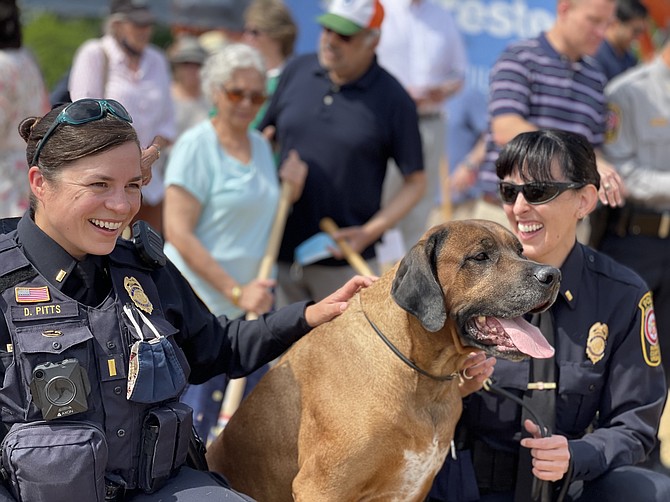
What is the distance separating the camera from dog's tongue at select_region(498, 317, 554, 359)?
10.3ft

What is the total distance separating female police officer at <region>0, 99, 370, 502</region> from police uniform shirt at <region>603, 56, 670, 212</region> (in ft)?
12.5

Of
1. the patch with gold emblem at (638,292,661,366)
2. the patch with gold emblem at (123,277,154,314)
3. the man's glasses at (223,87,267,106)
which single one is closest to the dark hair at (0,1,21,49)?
the man's glasses at (223,87,267,106)

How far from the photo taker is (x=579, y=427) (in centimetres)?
376

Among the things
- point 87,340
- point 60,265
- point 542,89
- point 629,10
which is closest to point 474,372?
point 87,340

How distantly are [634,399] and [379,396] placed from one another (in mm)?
1069

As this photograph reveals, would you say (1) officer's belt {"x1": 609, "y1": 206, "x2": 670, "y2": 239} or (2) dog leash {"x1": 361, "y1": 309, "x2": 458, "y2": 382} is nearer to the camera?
(2) dog leash {"x1": 361, "y1": 309, "x2": 458, "y2": 382}

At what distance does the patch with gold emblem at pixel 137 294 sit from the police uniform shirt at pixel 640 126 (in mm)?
3818

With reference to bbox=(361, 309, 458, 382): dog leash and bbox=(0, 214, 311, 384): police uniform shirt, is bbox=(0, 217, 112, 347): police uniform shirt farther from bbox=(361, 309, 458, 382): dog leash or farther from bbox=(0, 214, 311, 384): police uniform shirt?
bbox=(361, 309, 458, 382): dog leash

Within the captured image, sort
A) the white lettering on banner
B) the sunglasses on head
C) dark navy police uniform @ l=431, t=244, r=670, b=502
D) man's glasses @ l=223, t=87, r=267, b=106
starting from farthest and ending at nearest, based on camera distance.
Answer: the white lettering on banner
the sunglasses on head
man's glasses @ l=223, t=87, r=267, b=106
dark navy police uniform @ l=431, t=244, r=670, b=502

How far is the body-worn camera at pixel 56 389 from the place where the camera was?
2.79 m

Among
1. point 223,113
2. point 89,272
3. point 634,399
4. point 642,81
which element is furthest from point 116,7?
point 634,399

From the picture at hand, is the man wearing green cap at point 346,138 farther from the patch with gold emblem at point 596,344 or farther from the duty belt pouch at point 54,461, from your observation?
the duty belt pouch at point 54,461

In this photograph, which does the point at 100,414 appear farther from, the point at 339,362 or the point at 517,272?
the point at 517,272

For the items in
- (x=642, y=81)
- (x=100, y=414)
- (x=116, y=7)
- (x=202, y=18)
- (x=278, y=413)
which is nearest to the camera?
(x=100, y=414)
